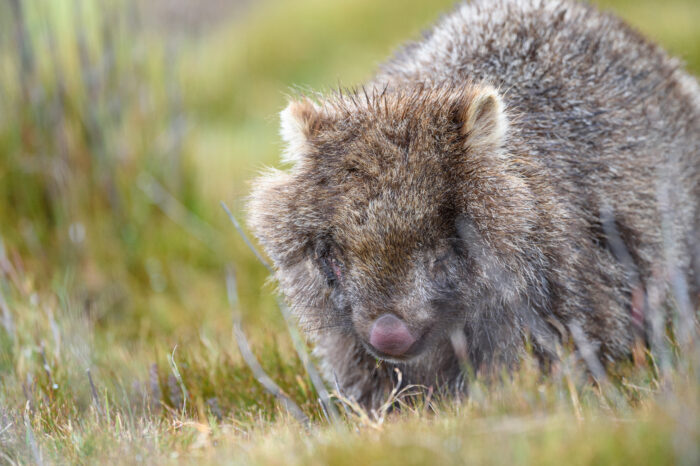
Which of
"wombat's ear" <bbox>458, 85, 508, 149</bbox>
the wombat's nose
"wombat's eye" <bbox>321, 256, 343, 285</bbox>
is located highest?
"wombat's ear" <bbox>458, 85, 508, 149</bbox>

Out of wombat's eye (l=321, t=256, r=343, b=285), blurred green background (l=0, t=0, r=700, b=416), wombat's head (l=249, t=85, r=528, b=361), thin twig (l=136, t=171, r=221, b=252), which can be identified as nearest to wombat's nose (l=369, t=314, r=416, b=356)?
wombat's head (l=249, t=85, r=528, b=361)

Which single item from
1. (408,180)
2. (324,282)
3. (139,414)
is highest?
(408,180)

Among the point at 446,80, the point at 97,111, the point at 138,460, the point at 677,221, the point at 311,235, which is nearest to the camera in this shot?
the point at 138,460

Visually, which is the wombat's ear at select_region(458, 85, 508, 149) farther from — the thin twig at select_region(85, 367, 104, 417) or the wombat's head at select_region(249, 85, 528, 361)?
the thin twig at select_region(85, 367, 104, 417)

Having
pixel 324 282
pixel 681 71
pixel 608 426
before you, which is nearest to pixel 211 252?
pixel 324 282

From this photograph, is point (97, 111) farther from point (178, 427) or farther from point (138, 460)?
point (138, 460)

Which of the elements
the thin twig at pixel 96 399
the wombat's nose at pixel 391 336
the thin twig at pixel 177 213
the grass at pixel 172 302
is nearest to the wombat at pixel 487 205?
the wombat's nose at pixel 391 336

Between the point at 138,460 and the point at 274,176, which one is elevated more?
the point at 274,176
